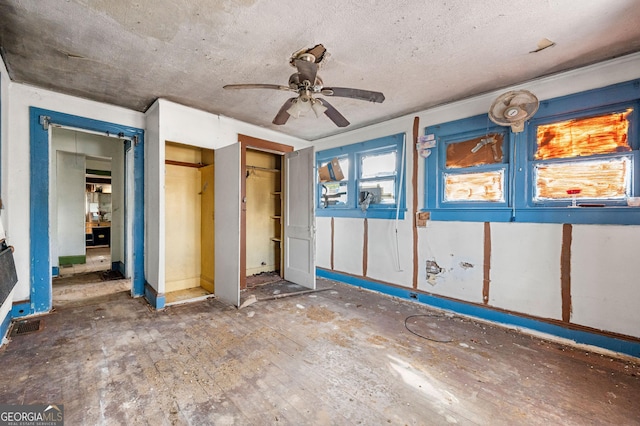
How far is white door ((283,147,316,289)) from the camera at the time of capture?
13.9 feet

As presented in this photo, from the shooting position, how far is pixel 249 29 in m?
2.07

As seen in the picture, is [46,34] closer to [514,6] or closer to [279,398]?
[279,398]

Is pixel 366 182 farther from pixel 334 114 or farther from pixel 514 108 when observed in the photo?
pixel 514 108

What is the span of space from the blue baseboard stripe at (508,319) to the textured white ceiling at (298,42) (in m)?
2.61

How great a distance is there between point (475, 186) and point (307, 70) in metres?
2.51

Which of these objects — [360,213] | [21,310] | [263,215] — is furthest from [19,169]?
[360,213]

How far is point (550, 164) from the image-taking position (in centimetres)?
280

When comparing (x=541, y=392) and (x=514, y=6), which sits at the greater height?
(x=514, y=6)

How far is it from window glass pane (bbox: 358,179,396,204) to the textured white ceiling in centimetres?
144

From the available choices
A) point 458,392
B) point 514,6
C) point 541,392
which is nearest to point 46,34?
point 514,6

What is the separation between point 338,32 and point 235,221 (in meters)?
2.41

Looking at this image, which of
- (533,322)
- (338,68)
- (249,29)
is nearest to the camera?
(249,29)

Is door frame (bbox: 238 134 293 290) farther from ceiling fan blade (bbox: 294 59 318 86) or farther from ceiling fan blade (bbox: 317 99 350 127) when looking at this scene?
ceiling fan blade (bbox: 294 59 318 86)

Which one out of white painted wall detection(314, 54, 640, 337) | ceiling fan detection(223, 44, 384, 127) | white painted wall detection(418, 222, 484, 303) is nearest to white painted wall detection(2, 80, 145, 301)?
ceiling fan detection(223, 44, 384, 127)
